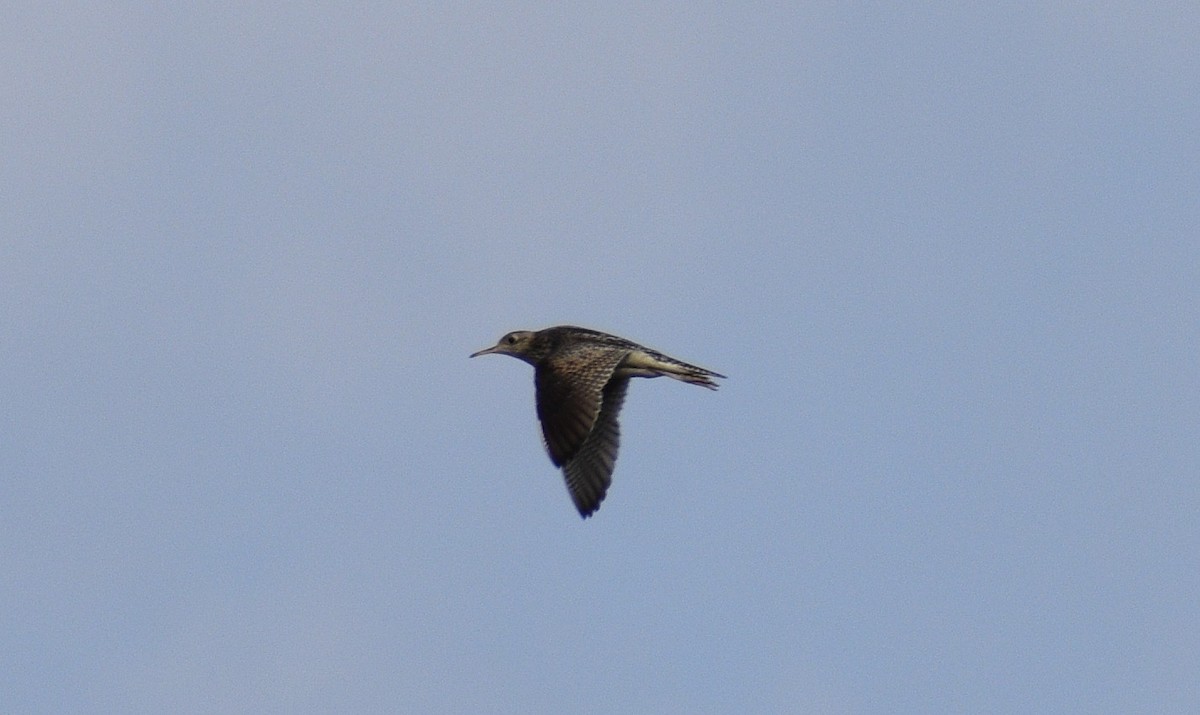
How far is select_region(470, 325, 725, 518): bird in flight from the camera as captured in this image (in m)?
31.5

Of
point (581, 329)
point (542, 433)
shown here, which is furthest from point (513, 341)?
point (542, 433)

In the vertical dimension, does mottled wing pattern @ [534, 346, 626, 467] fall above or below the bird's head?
below

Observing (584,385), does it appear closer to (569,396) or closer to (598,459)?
(569,396)

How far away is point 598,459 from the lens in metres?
33.9

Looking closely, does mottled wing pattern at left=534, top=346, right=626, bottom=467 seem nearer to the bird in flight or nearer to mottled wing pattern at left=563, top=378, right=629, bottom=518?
the bird in flight

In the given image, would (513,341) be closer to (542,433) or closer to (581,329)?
(581,329)

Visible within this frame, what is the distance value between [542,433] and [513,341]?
12.6 ft

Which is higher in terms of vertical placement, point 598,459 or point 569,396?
point 569,396

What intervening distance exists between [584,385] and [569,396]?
32cm

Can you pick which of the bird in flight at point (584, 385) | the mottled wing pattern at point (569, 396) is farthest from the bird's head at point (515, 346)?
the mottled wing pattern at point (569, 396)

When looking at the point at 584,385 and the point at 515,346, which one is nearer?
the point at 584,385

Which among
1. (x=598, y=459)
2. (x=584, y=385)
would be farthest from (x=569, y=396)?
(x=598, y=459)

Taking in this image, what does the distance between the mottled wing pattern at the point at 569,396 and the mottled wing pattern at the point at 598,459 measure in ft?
3.15

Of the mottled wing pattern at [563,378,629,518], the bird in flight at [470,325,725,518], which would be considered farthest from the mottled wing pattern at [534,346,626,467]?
the mottled wing pattern at [563,378,629,518]
